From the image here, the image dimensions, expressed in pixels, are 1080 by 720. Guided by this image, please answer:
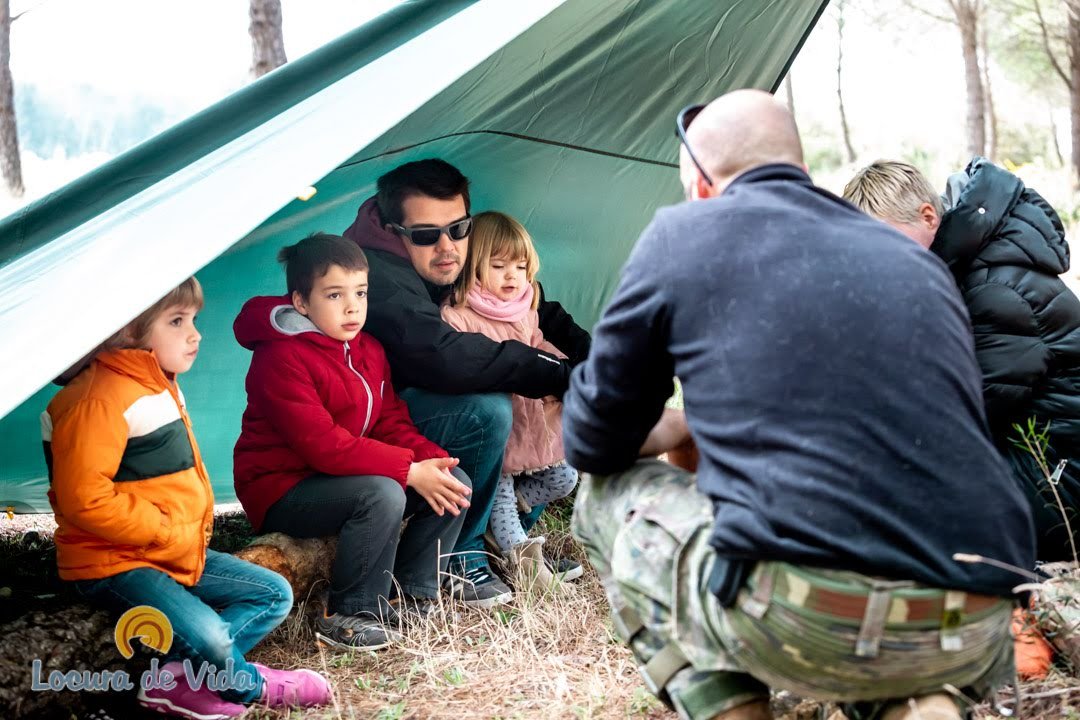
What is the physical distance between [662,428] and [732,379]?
17.5 inches

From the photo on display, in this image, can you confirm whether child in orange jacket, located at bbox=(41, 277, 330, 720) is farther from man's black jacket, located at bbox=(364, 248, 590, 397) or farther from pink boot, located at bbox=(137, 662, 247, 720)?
man's black jacket, located at bbox=(364, 248, 590, 397)

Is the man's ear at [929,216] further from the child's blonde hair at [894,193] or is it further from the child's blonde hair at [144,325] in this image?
the child's blonde hair at [144,325]

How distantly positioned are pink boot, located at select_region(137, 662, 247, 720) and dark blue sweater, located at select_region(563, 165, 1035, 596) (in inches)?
56.3

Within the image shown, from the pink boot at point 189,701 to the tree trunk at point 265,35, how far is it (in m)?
4.86

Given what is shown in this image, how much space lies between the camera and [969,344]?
5.67 ft

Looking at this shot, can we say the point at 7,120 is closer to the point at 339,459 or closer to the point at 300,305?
the point at 300,305

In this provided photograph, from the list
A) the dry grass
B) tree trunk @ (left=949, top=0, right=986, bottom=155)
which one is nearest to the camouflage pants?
the dry grass

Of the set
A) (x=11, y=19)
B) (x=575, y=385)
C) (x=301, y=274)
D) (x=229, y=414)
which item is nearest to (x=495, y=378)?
(x=301, y=274)

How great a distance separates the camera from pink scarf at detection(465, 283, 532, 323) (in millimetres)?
3512

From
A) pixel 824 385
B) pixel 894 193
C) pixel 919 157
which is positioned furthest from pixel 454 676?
pixel 919 157

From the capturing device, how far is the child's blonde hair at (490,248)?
11.7 feet

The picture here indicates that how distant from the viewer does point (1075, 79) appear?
40.3 ft

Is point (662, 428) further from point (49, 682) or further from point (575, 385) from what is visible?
point (49, 682)

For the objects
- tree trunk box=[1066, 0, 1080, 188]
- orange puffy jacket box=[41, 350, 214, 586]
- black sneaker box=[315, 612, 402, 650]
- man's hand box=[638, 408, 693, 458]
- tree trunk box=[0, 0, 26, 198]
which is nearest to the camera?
man's hand box=[638, 408, 693, 458]
